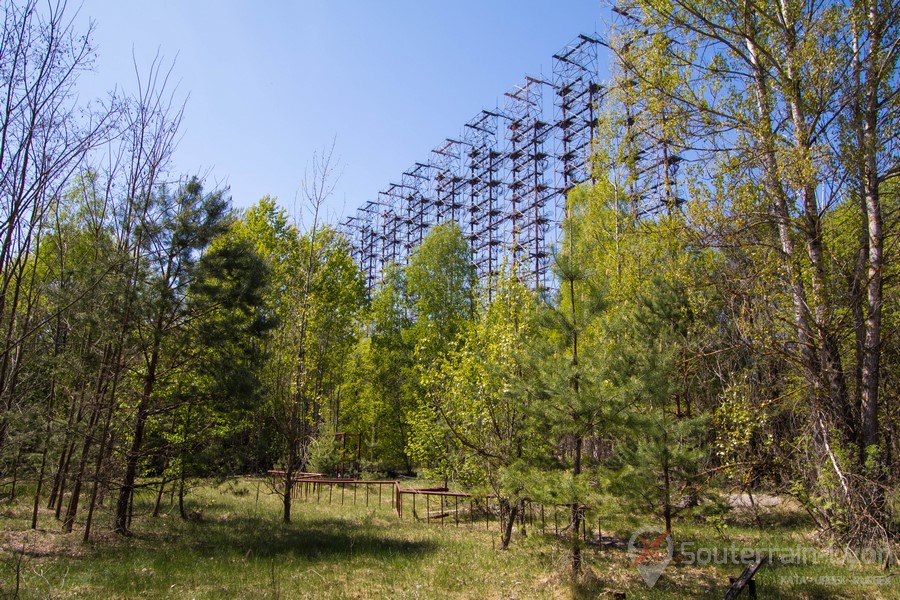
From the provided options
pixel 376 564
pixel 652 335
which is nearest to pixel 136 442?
Answer: pixel 376 564

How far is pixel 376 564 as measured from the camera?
8.22 metres

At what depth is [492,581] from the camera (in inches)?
291

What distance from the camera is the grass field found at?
21.6 ft

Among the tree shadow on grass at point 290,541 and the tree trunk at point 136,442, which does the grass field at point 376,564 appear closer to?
the tree shadow on grass at point 290,541

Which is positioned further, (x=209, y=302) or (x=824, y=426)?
(x=209, y=302)


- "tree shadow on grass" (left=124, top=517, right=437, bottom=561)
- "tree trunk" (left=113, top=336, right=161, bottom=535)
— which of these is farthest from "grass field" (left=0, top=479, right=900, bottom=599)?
"tree trunk" (left=113, top=336, right=161, bottom=535)

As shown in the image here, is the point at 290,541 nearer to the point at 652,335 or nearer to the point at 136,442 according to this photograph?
the point at 136,442

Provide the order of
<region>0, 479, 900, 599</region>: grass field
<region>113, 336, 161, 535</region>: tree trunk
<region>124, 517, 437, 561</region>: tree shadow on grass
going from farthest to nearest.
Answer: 1. <region>113, 336, 161, 535</region>: tree trunk
2. <region>124, 517, 437, 561</region>: tree shadow on grass
3. <region>0, 479, 900, 599</region>: grass field

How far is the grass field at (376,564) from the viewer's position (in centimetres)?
657

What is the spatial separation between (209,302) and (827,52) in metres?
10.3

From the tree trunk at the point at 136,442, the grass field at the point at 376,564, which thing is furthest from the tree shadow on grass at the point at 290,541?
the tree trunk at the point at 136,442

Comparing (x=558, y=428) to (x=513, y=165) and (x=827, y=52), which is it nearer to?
(x=827, y=52)

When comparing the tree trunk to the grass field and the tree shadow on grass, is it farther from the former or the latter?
the tree shadow on grass

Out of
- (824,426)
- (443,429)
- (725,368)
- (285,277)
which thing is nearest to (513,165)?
(285,277)
